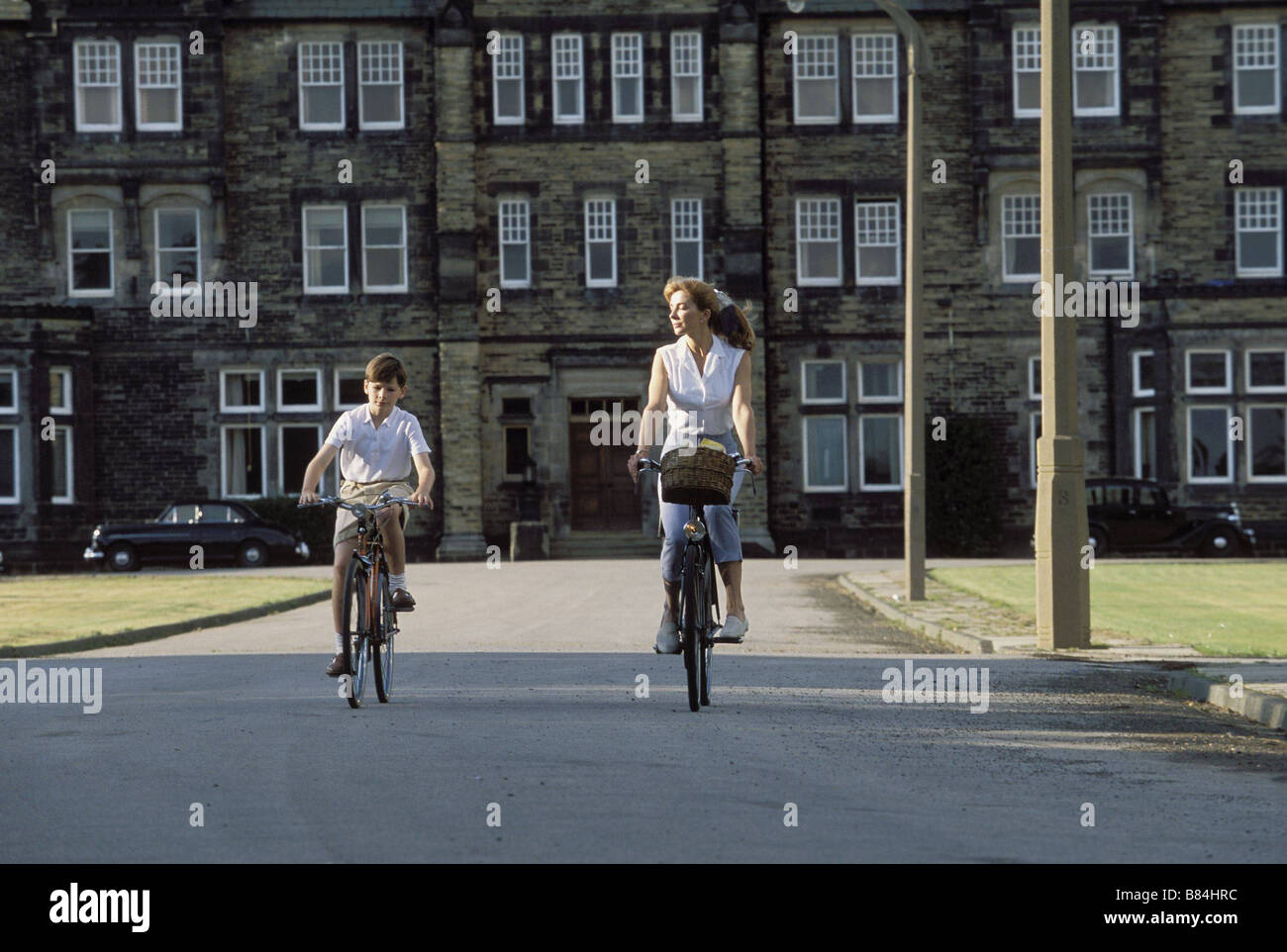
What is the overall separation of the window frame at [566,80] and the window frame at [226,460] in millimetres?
9207

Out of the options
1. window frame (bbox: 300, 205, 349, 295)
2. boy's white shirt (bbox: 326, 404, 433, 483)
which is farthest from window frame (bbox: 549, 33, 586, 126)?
boy's white shirt (bbox: 326, 404, 433, 483)

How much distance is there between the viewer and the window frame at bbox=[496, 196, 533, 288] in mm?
40688

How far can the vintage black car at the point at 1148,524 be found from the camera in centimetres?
3747

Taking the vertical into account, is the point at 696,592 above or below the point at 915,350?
below

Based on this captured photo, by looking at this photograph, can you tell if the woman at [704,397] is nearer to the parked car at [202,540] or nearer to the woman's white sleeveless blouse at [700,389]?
the woman's white sleeveless blouse at [700,389]

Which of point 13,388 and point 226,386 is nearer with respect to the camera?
point 13,388

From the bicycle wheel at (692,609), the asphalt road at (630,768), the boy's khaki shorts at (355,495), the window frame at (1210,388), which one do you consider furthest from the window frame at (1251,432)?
the bicycle wheel at (692,609)

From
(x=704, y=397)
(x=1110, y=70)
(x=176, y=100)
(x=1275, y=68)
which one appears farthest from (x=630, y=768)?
(x=1275, y=68)

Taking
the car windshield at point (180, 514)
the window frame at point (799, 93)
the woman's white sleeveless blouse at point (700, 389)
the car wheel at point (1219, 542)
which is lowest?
the car wheel at point (1219, 542)

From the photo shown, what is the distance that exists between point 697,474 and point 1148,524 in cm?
2905

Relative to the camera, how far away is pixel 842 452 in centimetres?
4134

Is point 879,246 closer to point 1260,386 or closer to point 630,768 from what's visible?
point 1260,386

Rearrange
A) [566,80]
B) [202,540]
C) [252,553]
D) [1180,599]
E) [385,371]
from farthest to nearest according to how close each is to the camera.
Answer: [566,80] < [252,553] < [202,540] < [1180,599] < [385,371]

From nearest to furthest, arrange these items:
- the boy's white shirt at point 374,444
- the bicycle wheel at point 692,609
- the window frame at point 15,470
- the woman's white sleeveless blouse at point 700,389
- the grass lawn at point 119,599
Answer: the bicycle wheel at point 692,609, the woman's white sleeveless blouse at point 700,389, the boy's white shirt at point 374,444, the grass lawn at point 119,599, the window frame at point 15,470
